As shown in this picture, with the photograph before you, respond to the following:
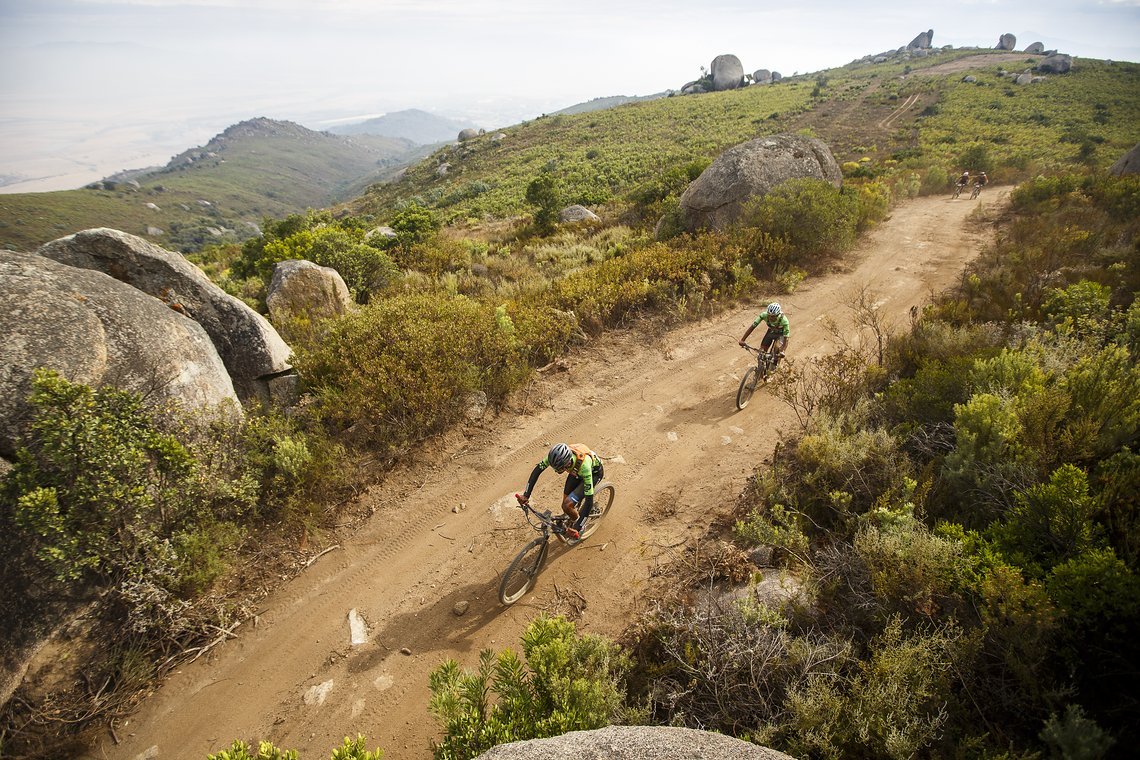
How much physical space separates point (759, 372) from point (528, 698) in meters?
A: 7.63

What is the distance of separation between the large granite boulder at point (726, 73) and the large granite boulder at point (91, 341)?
11938 centimetres

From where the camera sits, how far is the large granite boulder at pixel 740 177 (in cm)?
1834

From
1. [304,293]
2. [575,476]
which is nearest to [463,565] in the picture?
[575,476]

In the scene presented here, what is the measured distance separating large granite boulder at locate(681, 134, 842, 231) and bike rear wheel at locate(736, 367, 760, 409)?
10305 mm

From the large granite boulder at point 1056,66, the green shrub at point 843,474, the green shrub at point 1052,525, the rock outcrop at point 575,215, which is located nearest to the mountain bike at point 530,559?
the green shrub at point 843,474

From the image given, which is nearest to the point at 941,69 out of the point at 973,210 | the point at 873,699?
the point at 973,210

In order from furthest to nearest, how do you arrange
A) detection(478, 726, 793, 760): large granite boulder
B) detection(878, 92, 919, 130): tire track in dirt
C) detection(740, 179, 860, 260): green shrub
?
detection(878, 92, 919, 130): tire track in dirt
detection(740, 179, 860, 260): green shrub
detection(478, 726, 793, 760): large granite boulder

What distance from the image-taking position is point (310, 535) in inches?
289

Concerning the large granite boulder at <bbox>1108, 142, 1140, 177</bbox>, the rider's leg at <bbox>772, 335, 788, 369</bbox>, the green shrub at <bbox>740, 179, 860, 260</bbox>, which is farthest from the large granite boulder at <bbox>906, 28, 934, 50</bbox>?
the rider's leg at <bbox>772, 335, 788, 369</bbox>

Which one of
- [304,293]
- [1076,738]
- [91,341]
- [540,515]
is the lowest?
[1076,738]

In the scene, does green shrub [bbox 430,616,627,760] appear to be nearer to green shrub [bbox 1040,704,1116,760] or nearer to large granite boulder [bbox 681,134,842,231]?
green shrub [bbox 1040,704,1116,760]

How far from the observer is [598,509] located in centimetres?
713

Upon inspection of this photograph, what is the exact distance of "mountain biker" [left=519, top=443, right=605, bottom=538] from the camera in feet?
18.7

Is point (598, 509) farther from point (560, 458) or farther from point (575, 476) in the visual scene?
point (560, 458)
